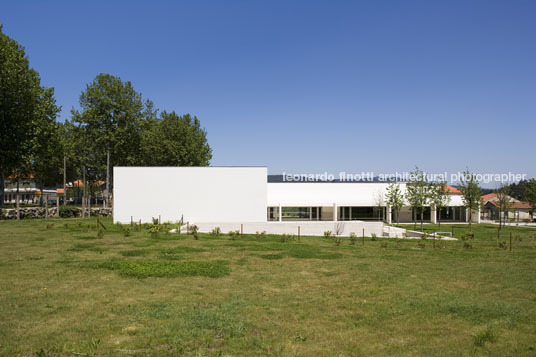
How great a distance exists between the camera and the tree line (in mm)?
37909

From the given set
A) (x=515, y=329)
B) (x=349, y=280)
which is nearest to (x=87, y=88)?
(x=349, y=280)

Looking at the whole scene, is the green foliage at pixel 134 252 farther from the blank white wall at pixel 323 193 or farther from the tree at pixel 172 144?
the tree at pixel 172 144

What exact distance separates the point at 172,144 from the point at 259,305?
4781 centimetres

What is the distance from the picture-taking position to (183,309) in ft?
26.1

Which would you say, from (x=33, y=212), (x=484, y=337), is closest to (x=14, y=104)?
(x=33, y=212)

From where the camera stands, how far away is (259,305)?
27.7 feet

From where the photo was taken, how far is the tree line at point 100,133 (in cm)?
3791

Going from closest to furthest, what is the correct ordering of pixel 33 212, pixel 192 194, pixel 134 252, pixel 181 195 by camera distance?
pixel 134 252, pixel 181 195, pixel 192 194, pixel 33 212

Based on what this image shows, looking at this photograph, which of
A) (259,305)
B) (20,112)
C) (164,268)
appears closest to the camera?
(259,305)

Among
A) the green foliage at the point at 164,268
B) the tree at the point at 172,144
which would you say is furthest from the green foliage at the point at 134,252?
the tree at the point at 172,144

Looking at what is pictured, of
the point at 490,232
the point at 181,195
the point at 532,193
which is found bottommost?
the point at 490,232

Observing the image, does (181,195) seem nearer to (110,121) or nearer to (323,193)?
(323,193)

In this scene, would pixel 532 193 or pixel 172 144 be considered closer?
pixel 532 193

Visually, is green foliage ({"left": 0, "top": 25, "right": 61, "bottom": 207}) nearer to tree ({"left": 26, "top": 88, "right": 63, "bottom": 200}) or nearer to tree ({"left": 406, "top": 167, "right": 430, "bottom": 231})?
tree ({"left": 26, "top": 88, "right": 63, "bottom": 200})
